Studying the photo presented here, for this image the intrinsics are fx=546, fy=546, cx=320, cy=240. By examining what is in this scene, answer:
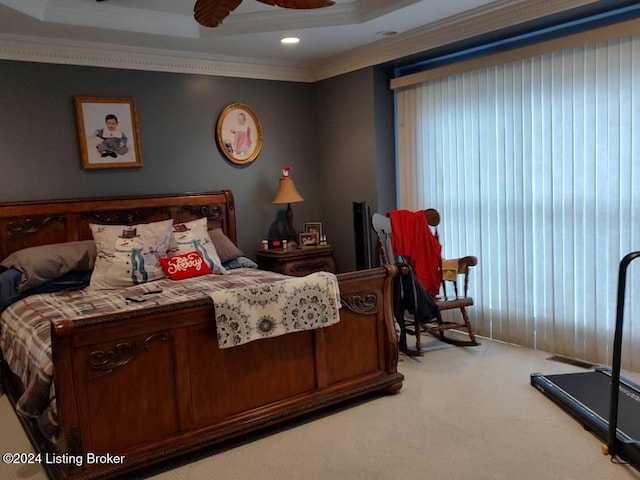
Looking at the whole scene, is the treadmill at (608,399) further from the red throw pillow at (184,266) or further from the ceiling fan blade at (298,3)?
the red throw pillow at (184,266)

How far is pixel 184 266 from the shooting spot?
13.3ft

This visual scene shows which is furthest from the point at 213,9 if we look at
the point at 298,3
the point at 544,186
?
the point at 544,186

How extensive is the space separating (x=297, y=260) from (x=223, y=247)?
74 centimetres

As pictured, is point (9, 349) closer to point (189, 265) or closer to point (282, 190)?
point (189, 265)

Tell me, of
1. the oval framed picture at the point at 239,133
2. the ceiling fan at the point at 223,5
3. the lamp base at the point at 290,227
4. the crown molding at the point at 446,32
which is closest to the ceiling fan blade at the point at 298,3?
the ceiling fan at the point at 223,5

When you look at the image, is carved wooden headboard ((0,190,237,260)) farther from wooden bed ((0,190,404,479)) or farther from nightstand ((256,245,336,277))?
wooden bed ((0,190,404,479))

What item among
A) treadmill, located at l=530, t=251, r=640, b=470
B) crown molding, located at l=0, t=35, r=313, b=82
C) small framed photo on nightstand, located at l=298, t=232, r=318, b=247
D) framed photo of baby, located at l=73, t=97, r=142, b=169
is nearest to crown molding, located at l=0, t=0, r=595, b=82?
crown molding, located at l=0, t=35, r=313, b=82

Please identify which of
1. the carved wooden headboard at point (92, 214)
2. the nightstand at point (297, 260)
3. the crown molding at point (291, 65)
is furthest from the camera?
the nightstand at point (297, 260)

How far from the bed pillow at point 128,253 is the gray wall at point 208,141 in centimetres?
56

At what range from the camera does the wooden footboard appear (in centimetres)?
238

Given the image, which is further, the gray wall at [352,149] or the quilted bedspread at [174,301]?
the gray wall at [352,149]

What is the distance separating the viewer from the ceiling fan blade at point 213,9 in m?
2.63

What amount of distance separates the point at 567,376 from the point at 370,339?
1.24m

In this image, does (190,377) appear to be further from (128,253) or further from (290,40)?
(290,40)
